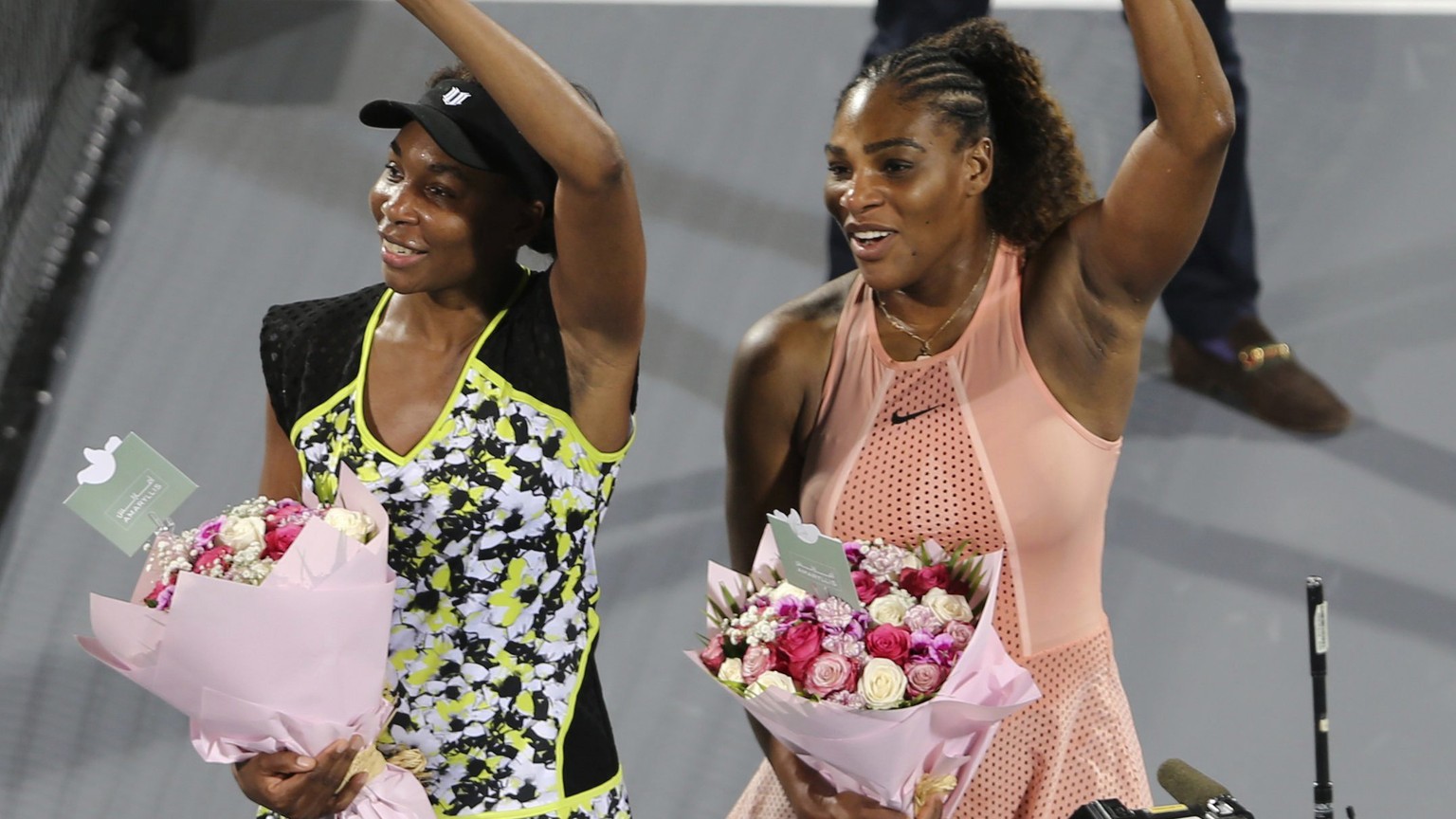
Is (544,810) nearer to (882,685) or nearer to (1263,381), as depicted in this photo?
(882,685)

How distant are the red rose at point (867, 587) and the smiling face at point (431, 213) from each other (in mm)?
593

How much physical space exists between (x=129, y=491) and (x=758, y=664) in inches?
29.2

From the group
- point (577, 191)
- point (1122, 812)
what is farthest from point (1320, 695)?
point (577, 191)

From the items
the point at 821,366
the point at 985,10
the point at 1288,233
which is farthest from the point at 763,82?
the point at 821,366

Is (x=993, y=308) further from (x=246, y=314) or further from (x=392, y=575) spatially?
(x=246, y=314)

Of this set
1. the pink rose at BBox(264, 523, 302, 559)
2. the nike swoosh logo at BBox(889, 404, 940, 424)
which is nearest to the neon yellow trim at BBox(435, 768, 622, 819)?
the pink rose at BBox(264, 523, 302, 559)

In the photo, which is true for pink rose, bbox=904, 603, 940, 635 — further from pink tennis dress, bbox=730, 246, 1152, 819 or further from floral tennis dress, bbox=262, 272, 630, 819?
floral tennis dress, bbox=262, 272, 630, 819

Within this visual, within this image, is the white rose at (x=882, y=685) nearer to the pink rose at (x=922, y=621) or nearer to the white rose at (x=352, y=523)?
the pink rose at (x=922, y=621)

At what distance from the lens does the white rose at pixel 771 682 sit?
1.89 meters

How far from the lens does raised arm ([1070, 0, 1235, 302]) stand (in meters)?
1.93

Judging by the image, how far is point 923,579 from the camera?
2.04 meters

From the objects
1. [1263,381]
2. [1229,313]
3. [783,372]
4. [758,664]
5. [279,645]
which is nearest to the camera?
[279,645]

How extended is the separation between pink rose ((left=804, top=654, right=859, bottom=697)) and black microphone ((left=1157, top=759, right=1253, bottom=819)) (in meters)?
0.34

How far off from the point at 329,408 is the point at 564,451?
0.30m
